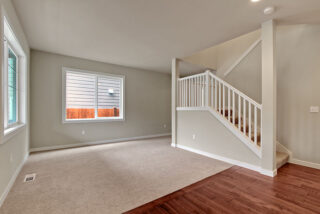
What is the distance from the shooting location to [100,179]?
2.37m

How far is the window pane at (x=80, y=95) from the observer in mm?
4332

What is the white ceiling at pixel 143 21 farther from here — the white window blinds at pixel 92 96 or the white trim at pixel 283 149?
the white trim at pixel 283 149

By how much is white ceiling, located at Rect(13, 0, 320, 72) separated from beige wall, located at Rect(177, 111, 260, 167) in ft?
5.71

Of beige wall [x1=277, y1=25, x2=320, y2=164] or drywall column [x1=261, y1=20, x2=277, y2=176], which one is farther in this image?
beige wall [x1=277, y1=25, x2=320, y2=164]

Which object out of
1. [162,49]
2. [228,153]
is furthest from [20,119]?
[228,153]

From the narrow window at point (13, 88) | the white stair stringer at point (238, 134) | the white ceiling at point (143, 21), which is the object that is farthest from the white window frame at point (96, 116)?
the white stair stringer at point (238, 134)

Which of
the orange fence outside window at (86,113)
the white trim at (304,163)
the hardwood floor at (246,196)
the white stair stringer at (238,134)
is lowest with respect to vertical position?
the hardwood floor at (246,196)

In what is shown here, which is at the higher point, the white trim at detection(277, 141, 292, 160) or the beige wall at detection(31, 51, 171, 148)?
the beige wall at detection(31, 51, 171, 148)

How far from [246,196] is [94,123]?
4.20 metres

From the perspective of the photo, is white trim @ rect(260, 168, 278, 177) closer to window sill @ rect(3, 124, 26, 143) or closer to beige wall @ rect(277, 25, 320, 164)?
beige wall @ rect(277, 25, 320, 164)

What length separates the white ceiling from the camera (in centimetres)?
215

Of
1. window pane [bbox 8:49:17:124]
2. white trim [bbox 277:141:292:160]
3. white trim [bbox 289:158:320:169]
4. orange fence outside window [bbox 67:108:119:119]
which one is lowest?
white trim [bbox 289:158:320:169]

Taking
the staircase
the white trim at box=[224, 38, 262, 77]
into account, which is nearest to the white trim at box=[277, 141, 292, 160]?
the staircase

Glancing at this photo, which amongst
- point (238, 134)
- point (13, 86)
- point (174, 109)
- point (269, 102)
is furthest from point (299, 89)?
point (13, 86)
